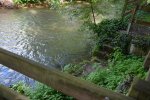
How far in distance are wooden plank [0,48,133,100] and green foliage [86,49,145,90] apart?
4754 millimetres

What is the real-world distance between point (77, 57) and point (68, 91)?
9.11m

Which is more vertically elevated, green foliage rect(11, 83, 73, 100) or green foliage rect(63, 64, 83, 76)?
green foliage rect(11, 83, 73, 100)

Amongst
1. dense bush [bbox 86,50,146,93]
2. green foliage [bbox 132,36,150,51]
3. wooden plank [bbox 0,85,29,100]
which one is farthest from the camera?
green foliage [bbox 132,36,150,51]

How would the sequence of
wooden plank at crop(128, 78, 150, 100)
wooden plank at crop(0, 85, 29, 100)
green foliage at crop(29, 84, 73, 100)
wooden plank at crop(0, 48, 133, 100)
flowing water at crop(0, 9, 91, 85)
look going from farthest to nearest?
1. flowing water at crop(0, 9, 91, 85)
2. green foliage at crop(29, 84, 73, 100)
3. wooden plank at crop(0, 85, 29, 100)
4. wooden plank at crop(0, 48, 133, 100)
5. wooden plank at crop(128, 78, 150, 100)

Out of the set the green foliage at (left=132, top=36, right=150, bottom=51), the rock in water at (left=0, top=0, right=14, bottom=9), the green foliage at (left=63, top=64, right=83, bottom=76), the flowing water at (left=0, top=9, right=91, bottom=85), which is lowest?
the flowing water at (left=0, top=9, right=91, bottom=85)

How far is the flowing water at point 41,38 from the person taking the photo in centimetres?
1029

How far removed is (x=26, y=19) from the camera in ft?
50.9

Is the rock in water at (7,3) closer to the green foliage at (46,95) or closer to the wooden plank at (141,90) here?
the green foliage at (46,95)

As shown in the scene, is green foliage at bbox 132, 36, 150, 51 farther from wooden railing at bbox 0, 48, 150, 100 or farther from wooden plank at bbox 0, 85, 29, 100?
wooden railing at bbox 0, 48, 150, 100

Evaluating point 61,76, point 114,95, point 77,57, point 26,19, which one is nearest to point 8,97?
point 61,76

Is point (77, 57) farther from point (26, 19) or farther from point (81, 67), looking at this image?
point (26, 19)

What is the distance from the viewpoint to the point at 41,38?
1270 cm

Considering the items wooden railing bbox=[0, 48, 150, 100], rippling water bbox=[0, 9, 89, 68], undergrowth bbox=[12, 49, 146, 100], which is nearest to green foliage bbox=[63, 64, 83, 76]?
undergrowth bbox=[12, 49, 146, 100]

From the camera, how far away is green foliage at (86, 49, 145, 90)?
258 inches
